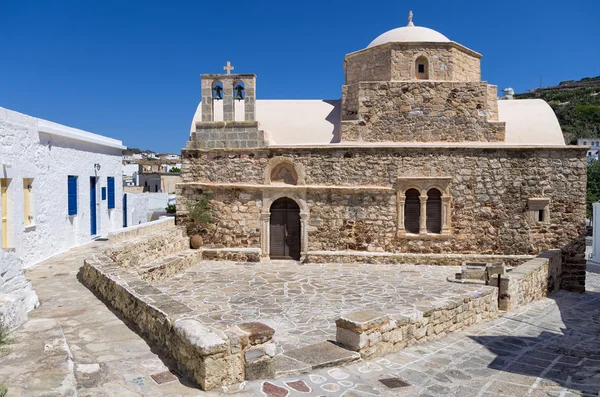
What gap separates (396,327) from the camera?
5336 millimetres

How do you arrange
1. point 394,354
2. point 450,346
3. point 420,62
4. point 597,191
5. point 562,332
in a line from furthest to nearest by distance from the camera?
point 597,191 < point 420,62 < point 562,332 < point 450,346 < point 394,354

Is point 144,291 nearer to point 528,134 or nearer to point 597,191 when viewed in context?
point 528,134

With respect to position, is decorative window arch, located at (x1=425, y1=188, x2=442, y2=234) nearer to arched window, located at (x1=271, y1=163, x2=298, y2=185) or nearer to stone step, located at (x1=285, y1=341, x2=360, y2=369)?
arched window, located at (x1=271, y1=163, x2=298, y2=185)

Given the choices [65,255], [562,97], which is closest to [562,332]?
[65,255]

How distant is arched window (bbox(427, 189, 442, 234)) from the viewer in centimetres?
1202

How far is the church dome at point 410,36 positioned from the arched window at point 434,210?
4497mm

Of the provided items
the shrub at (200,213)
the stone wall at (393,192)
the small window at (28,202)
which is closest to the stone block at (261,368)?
the small window at (28,202)

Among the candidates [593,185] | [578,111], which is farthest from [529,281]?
[578,111]

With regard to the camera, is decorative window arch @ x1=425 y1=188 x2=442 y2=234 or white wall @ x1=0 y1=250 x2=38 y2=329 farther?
decorative window arch @ x1=425 y1=188 x2=442 y2=234

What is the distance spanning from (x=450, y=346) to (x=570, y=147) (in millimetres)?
8090

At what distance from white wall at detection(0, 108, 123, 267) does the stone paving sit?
8.26 feet

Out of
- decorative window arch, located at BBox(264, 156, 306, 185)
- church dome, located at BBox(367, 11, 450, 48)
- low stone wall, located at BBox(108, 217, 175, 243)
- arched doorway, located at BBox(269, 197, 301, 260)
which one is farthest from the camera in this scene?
church dome, located at BBox(367, 11, 450, 48)

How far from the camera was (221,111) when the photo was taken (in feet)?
41.9

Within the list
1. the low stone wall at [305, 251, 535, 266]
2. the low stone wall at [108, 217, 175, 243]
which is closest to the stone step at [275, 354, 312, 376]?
the low stone wall at [108, 217, 175, 243]
